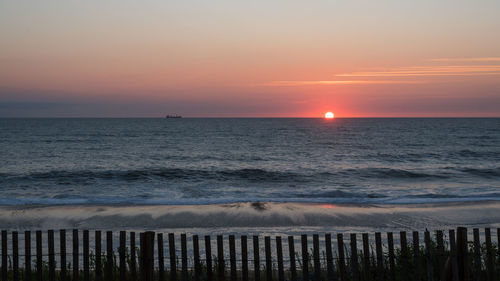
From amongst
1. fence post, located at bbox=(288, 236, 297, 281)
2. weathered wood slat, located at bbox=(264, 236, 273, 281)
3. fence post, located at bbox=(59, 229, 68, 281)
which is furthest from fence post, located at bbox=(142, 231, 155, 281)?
fence post, located at bbox=(288, 236, 297, 281)

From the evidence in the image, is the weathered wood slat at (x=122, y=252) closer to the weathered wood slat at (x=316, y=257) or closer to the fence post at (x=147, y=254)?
the fence post at (x=147, y=254)

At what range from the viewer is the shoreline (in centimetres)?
1600

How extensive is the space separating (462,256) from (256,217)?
460 inches

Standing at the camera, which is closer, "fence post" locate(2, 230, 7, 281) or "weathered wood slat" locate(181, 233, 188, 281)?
"weathered wood slat" locate(181, 233, 188, 281)

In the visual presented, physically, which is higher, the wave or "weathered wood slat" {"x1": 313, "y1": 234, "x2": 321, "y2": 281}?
"weathered wood slat" {"x1": 313, "y1": 234, "x2": 321, "y2": 281}

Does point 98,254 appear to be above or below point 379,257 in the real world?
above

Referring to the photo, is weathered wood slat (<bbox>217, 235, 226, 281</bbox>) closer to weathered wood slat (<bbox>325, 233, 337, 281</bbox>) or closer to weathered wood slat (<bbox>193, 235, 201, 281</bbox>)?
weathered wood slat (<bbox>193, 235, 201, 281</bbox>)

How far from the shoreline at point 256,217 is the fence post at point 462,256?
880 centimetres

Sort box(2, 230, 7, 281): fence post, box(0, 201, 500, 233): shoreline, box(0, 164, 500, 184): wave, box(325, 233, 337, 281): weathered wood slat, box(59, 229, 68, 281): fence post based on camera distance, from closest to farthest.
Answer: box(325, 233, 337, 281): weathered wood slat
box(59, 229, 68, 281): fence post
box(2, 230, 7, 281): fence post
box(0, 201, 500, 233): shoreline
box(0, 164, 500, 184): wave

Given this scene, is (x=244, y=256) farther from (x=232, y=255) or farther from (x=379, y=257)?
(x=379, y=257)

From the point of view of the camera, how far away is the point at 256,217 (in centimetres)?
1758

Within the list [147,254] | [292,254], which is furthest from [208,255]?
[292,254]

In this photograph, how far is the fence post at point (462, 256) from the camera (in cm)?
625

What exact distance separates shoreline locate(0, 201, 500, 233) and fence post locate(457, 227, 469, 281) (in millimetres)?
8804
